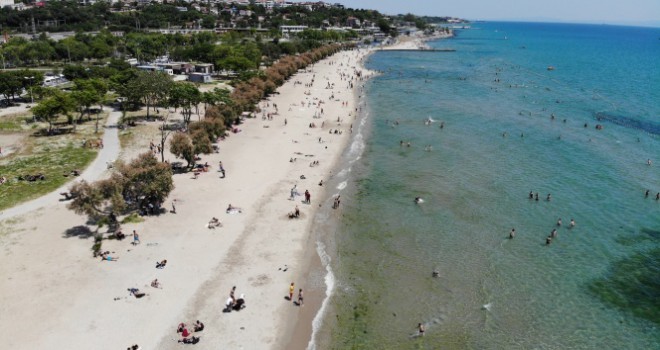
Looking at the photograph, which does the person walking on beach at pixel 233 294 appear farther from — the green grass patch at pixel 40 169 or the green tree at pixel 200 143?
the green tree at pixel 200 143

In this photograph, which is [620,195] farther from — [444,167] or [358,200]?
[358,200]

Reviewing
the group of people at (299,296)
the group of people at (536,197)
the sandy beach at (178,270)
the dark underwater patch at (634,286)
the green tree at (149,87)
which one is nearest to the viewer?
the sandy beach at (178,270)

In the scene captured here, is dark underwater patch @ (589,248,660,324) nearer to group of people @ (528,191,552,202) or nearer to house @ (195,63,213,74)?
group of people @ (528,191,552,202)

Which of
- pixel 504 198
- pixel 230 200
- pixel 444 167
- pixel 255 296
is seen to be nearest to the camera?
pixel 255 296

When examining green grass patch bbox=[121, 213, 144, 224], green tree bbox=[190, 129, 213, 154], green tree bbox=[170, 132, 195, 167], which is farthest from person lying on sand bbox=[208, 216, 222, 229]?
green tree bbox=[190, 129, 213, 154]

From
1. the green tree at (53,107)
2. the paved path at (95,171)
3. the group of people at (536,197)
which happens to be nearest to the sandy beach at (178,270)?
the paved path at (95,171)

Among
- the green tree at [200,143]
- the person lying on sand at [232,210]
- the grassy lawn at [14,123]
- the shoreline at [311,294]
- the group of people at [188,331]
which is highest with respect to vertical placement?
the green tree at [200,143]

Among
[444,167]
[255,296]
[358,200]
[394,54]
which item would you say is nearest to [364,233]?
[358,200]
